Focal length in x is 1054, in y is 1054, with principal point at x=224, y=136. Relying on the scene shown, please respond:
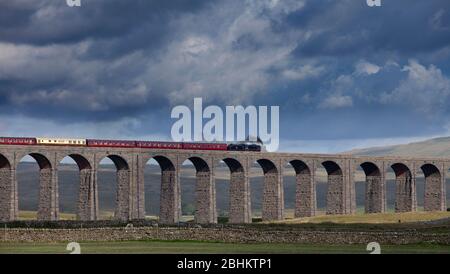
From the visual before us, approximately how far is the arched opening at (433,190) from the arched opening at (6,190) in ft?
201

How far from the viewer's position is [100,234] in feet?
222

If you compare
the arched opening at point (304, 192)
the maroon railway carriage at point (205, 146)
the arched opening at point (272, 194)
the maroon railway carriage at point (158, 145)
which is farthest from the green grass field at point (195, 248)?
the arched opening at point (304, 192)

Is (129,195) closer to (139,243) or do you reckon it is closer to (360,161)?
(360,161)

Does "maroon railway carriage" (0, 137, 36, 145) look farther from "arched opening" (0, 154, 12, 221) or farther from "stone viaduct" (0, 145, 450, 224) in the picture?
"arched opening" (0, 154, 12, 221)

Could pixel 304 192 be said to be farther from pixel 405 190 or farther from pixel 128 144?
pixel 128 144

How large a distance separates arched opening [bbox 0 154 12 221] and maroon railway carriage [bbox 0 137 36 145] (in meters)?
1.82

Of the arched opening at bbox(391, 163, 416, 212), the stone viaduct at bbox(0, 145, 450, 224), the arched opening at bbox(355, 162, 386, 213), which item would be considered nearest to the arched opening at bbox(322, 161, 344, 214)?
the stone viaduct at bbox(0, 145, 450, 224)

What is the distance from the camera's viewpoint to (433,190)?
473ft

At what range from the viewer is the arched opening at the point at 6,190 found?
10481 centimetres

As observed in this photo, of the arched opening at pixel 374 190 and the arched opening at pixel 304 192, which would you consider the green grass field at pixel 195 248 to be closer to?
the arched opening at pixel 304 192

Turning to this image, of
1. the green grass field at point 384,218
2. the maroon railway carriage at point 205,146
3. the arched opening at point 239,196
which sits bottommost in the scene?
the green grass field at point 384,218

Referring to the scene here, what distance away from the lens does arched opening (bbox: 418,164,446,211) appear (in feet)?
469

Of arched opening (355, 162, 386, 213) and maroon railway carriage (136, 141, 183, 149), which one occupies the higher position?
maroon railway carriage (136, 141, 183, 149)
